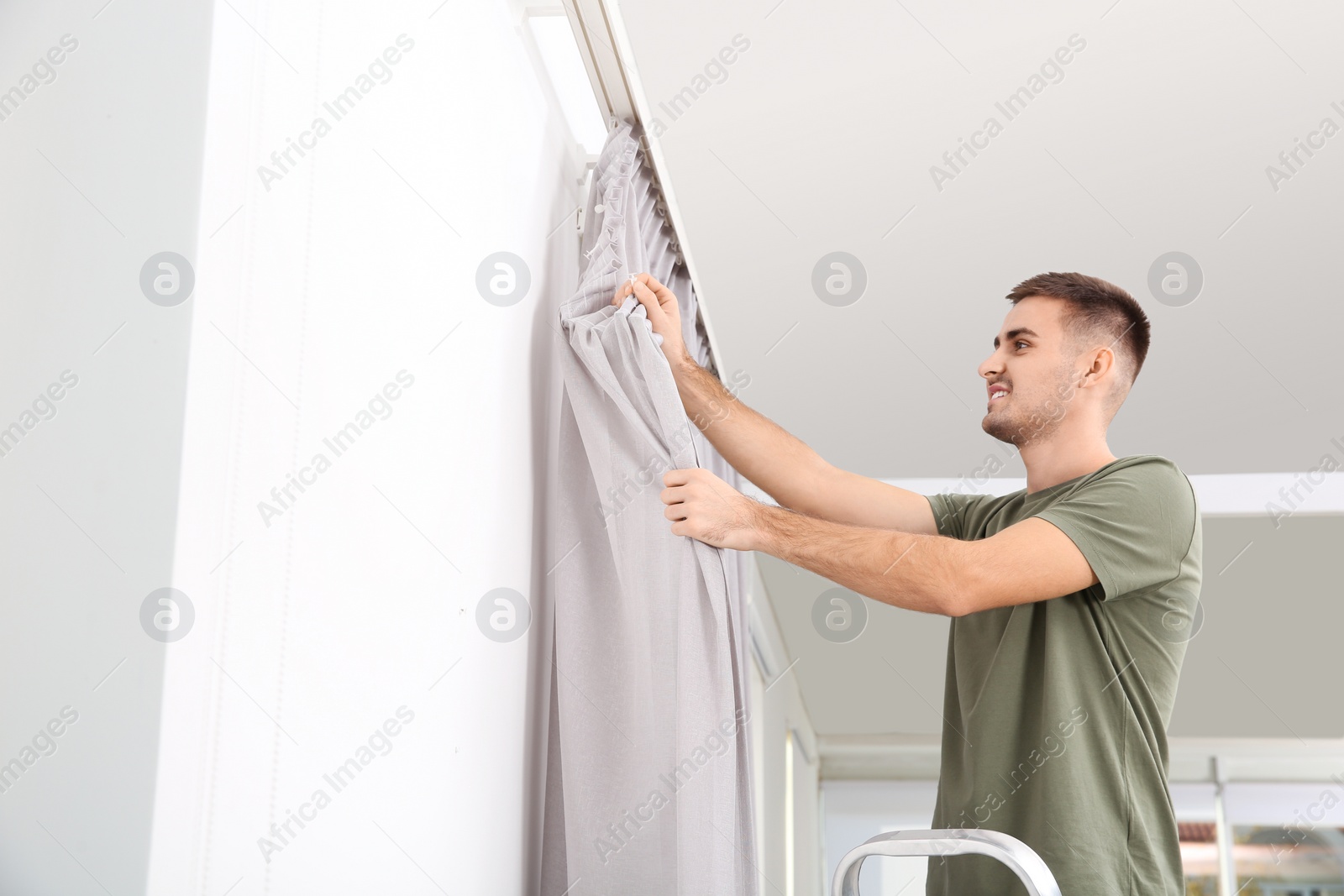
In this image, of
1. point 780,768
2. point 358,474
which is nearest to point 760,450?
point 358,474

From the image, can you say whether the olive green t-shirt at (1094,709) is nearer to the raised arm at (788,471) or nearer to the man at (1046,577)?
the man at (1046,577)

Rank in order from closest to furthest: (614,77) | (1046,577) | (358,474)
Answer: (358,474) < (1046,577) < (614,77)

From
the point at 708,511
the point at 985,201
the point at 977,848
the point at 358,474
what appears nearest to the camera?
the point at 358,474

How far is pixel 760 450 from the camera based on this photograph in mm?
1951

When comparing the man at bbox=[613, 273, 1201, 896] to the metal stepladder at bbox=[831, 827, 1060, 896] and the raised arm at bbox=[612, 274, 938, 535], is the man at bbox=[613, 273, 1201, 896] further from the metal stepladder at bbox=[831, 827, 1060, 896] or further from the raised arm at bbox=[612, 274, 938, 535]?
the metal stepladder at bbox=[831, 827, 1060, 896]

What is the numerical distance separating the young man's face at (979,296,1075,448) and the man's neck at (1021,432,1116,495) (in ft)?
0.08

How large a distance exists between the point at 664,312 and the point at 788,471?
42cm

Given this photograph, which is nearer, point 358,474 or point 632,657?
point 358,474

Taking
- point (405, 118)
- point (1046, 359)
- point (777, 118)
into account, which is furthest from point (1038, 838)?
point (777, 118)

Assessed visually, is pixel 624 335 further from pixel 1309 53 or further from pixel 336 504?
pixel 1309 53

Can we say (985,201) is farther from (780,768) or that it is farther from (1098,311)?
(780,768)

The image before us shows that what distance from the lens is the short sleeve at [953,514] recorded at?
2.06 metres

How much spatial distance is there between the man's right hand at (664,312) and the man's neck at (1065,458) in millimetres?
675

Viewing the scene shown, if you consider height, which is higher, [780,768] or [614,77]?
[614,77]
